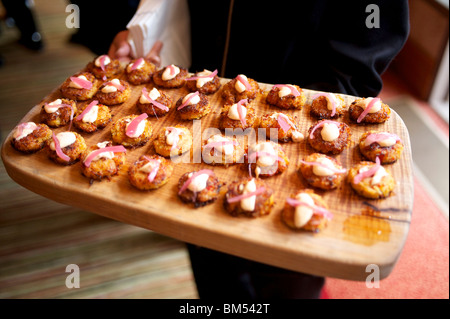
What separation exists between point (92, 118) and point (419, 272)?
2.04 m

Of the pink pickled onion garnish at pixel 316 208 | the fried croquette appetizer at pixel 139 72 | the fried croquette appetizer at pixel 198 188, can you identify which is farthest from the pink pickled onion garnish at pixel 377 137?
the fried croquette appetizer at pixel 139 72

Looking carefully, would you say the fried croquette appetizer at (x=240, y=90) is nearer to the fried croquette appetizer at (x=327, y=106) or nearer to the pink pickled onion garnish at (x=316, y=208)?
the fried croquette appetizer at (x=327, y=106)

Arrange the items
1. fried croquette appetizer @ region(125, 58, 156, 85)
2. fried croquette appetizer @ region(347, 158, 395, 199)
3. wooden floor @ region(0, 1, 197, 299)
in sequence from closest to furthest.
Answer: fried croquette appetizer @ region(347, 158, 395, 199) → fried croquette appetizer @ region(125, 58, 156, 85) → wooden floor @ region(0, 1, 197, 299)

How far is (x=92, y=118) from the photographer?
1.46 metres

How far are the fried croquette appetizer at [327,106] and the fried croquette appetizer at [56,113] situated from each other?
3.41 feet

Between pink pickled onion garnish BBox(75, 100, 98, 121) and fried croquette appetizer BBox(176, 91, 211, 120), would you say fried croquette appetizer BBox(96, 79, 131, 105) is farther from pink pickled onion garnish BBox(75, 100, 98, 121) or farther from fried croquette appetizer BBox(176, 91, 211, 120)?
fried croquette appetizer BBox(176, 91, 211, 120)

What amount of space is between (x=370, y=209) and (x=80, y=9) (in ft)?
6.35

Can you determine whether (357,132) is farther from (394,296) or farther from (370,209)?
(394,296)

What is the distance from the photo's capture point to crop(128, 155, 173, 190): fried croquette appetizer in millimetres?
1224

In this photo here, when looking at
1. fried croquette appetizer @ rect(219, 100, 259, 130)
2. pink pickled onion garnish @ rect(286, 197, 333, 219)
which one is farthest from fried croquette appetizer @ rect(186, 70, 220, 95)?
pink pickled onion garnish @ rect(286, 197, 333, 219)

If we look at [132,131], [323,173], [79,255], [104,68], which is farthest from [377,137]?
[79,255]

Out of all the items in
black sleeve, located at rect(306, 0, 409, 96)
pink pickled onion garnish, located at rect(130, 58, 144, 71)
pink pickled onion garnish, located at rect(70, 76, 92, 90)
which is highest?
black sleeve, located at rect(306, 0, 409, 96)

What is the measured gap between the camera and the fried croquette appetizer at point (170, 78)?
1.64 m

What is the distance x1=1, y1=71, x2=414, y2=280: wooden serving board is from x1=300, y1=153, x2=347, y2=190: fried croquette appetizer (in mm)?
33
